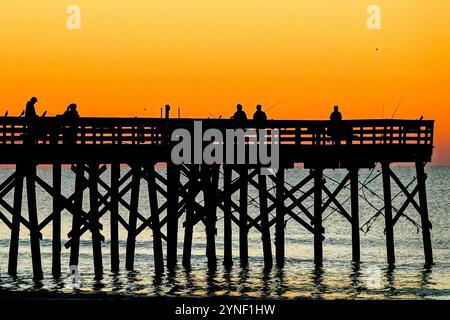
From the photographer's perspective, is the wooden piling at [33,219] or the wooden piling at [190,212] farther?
the wooden piling at [190,212]

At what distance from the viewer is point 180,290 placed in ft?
119

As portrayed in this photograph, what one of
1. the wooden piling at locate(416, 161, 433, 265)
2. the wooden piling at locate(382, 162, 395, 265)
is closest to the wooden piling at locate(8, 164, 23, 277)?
the wooden piling at locate(382, 162, 395, 265)

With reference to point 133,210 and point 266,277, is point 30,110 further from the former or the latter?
point 266,277

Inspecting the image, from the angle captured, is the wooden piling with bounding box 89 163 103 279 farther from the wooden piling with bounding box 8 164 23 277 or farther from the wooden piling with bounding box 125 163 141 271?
the wooden piling with bounding box 8 164 23 277

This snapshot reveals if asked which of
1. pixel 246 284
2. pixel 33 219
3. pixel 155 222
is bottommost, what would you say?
pixel 246 284

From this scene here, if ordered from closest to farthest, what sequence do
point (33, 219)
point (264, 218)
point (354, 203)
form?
point (33, 219)
point (264, 218)
point (354, 203)

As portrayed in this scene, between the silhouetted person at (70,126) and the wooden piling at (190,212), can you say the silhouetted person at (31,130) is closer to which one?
the silhouetted person at (70,126)

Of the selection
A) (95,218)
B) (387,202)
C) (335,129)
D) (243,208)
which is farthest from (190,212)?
(387,202)

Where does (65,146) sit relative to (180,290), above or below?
above

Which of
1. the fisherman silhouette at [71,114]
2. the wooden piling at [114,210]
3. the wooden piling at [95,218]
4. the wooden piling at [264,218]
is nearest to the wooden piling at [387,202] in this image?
the wooden piling at [264,218]
